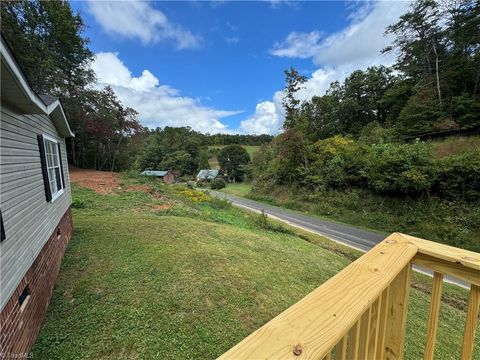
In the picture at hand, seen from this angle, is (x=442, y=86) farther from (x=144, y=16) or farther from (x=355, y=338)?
(x=355, y=338)

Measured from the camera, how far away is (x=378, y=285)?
77cm

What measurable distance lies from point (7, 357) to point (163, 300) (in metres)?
1.66

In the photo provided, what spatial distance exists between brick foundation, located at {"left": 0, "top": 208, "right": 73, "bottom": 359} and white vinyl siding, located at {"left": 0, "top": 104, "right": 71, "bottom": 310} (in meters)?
0.13

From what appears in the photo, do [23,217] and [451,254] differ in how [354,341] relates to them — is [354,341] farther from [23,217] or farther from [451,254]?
[23,217]

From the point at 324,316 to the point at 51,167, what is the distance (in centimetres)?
548

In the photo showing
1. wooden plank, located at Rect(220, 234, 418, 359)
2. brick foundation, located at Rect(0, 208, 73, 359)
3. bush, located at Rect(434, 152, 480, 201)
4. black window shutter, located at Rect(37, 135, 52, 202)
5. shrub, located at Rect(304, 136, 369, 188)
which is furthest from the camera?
shrub, located at Rect(304, 136, 369, 188)

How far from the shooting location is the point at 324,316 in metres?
0.62

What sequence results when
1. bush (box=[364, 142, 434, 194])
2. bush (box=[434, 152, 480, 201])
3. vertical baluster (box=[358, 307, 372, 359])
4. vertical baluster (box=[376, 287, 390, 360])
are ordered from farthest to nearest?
bush (box=[364, 142, 434, 194])
bush (box=[434, 152, 480, 201])
vertical baluster (box=[376, 287, 390, 360])
vertical baluster (box=[358, 307, 372, 359])

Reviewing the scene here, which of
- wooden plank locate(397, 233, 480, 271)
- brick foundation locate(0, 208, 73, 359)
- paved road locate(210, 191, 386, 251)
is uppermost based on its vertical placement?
wooden plank locate(397, 233, 480, 271)

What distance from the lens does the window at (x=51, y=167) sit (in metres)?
3.84

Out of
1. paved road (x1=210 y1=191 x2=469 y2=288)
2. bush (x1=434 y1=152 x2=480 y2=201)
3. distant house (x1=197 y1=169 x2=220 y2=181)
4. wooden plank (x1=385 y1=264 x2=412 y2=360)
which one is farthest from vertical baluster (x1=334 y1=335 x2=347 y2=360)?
distant house (x1=197 y1=169 x2=220 y2=181)

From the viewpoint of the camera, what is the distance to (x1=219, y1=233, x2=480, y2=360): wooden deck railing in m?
0.54

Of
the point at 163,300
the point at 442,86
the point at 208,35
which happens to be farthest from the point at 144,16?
the point at 442,86

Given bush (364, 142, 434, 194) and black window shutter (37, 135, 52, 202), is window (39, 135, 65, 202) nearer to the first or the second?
black window shutter (37, 135, 52, 202)
